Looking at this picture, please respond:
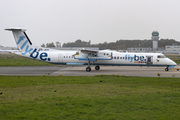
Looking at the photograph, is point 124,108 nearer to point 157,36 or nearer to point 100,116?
point 100,116

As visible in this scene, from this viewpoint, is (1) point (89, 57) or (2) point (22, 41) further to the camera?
(2) point (22, 41)

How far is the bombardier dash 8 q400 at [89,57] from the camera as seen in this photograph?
26828 millimetres

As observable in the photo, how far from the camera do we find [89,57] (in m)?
27.1

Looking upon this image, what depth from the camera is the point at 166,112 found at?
7.49 metres

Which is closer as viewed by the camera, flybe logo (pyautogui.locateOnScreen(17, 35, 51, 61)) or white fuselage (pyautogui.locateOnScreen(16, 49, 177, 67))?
white fuselage (pyautogui.locateOnScreen(16, 49, 177, 67))

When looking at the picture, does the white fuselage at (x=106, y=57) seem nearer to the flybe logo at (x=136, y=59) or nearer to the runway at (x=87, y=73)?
the flybe logo at (x=136, y=59)

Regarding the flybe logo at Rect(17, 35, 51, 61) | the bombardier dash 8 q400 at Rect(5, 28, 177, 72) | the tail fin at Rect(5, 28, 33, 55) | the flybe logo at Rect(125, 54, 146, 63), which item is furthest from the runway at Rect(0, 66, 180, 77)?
the tail fin at Rect(5, 28, 33, 55)

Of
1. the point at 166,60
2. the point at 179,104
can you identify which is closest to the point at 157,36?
the point at 166,60

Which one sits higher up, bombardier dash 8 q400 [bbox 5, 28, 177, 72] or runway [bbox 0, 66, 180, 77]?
bombardier dash 8 q400 [bbox 5, 28, 177, 72]

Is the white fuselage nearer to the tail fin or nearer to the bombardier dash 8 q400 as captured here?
the bombardier dash 8 q400

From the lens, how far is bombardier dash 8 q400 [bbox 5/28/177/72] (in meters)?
26.8

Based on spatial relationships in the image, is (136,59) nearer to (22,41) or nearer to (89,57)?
(89,57)

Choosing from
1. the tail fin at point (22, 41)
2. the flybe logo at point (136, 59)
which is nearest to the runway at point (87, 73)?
the flybe logo at point (136, 59)

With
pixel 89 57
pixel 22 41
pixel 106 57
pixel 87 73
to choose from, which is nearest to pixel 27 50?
pixel 22 41
